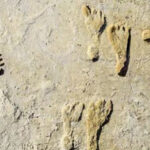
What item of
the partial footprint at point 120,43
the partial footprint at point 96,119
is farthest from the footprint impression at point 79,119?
the partial footprint at point 120,43

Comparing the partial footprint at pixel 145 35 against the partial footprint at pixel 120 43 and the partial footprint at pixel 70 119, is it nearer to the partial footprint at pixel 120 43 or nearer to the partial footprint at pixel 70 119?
the partial footprint at pixel 120 43

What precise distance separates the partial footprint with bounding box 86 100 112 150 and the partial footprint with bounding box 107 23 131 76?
9cm

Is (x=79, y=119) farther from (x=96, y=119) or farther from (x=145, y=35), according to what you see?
(x=145, y=35)

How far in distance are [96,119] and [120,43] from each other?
20 cm

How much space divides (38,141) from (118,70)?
26 cm

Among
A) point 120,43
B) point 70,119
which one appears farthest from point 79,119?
point 120,43

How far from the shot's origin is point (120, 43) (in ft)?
5.06

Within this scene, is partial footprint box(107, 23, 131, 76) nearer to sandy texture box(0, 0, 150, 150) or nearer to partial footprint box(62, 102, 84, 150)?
sandy texture box(0, 0, 150, 150)

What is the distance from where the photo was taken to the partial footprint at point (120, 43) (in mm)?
1538

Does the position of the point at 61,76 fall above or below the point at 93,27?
below

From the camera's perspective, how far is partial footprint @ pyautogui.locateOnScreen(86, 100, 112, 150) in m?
1.52

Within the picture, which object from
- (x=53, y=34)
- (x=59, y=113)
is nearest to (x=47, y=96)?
(x=59, y=113)

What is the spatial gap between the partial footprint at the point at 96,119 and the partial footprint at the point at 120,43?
92 mm

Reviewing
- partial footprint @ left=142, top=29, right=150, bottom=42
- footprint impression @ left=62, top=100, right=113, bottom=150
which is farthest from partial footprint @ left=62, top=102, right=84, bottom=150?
partial footprint @ left=142, top=29, right=150, bottom=42
